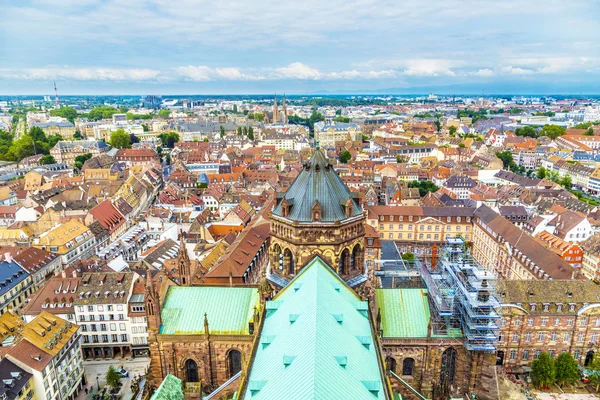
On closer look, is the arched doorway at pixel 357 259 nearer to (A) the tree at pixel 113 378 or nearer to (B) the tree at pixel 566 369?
(B) the tree at pixel 566 369

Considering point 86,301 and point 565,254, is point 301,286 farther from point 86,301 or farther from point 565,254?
point 565,254

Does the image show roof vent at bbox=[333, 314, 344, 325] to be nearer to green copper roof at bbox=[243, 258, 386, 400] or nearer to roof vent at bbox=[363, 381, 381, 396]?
green copper roof at bbox=[243, 258, 386, 400]

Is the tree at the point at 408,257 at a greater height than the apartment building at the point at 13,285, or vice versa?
the apartment building at the point at 13,285

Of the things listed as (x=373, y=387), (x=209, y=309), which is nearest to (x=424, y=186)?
(x=209, y=309)

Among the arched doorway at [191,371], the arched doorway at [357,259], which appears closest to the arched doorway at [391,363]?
the arched doorway at [357,259]

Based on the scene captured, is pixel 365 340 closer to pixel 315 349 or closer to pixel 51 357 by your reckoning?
pixel 315 349

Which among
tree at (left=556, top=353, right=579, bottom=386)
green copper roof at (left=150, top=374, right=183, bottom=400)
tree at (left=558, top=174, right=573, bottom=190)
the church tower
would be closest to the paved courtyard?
green copper roof at (left=150, top=374, right=183, bottom=400)
